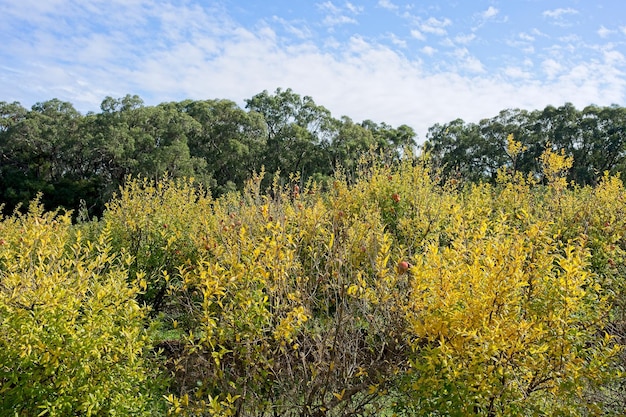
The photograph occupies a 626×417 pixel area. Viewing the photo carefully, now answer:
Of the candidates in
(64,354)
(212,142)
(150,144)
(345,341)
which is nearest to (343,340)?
(345,341)

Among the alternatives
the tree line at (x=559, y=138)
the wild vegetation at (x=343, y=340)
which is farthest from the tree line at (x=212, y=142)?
the wild vegetation at (x=343, y=340)

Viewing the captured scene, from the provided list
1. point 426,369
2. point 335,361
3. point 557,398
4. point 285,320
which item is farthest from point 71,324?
point 557,398

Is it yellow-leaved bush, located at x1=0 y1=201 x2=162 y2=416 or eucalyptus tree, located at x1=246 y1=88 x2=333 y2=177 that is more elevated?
eucalyptus tree, located at x1=246 y1=88 x2=333 y2=177

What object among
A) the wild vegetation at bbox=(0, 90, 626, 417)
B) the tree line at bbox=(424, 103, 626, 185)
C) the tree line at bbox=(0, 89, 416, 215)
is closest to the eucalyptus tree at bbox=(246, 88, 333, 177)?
the tree line at bbox=(0, 89, 416, 215)

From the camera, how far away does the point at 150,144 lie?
22.0 meters

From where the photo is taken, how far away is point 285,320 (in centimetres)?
228

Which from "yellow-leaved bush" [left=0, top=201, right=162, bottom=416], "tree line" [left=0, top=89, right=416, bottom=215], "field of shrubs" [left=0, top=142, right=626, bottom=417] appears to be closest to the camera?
"field of shrubs" [left=0, top=142, right=626, bottom=417]

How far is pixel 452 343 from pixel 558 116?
82.2 ft

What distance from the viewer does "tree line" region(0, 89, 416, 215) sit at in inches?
855

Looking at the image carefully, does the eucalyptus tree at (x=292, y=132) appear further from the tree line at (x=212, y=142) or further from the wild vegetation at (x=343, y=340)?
the wild vegetation at (x=343, y=340)

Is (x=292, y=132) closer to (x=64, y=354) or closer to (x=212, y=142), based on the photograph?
(x=212, y=142)

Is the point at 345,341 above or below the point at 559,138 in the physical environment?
below

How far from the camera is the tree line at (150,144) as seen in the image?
21.7m

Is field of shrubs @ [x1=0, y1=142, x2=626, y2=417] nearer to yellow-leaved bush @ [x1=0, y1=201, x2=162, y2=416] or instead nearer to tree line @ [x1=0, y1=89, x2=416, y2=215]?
yellow-leaved bush @ [x1=0, y1=201, x2=162, y2=416]
